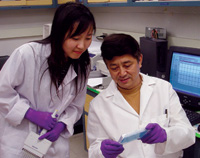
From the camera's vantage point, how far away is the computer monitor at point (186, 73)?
173 centimetres

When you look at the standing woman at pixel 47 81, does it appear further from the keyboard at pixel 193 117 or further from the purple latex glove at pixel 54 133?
the keyboard at pixel 193 117

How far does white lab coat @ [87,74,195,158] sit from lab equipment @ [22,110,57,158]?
25 cm

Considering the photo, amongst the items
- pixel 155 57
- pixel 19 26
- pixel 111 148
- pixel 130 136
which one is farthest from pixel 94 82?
pixel 19 26

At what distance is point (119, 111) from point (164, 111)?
23 cm

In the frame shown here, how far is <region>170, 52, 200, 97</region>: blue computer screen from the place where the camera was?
1.73 metres

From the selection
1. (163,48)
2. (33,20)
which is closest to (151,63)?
(163,48)

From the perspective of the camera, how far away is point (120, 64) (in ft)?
4.34

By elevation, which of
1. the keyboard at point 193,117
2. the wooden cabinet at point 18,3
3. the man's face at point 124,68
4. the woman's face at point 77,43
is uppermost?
the wooden cabinet at point 18,3

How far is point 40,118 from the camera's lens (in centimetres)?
140

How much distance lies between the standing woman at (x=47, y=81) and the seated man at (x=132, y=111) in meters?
0.16

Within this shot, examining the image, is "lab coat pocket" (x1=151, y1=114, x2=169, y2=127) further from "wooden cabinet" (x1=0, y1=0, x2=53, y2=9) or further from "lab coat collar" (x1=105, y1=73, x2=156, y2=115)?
"wooden cabinet" (x1=0, y1=0, x2=53, y2=9)

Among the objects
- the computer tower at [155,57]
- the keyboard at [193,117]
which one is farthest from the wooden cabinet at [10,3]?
the keyboard at [193,117]

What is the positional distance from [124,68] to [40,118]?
0.52 m

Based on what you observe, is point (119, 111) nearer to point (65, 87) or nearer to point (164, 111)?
point (164, 111)
